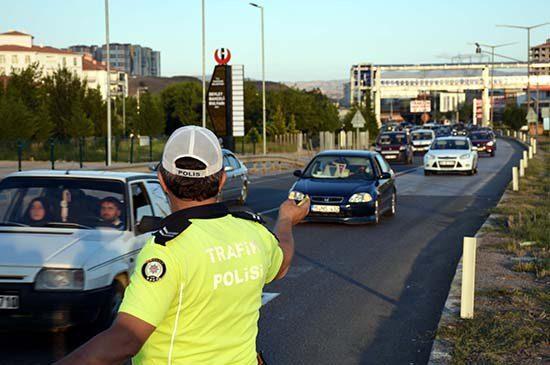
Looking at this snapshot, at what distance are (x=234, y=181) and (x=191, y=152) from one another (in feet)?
58.3

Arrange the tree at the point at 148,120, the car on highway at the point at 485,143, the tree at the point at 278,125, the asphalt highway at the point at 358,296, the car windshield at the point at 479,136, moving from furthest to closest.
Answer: the tree at the point at 148,120 → the tree at the point at 278,125 → the car windshield at the point at 479,136 → the car on highway at the point at 485,143 → the asphalt highway at the point at 358,296

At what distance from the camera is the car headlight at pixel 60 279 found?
6848 mm

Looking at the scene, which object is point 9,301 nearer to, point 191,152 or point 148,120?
point 191,152

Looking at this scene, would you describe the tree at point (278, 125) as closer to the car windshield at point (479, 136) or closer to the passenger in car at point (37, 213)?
the car windshield at point (479, 136)

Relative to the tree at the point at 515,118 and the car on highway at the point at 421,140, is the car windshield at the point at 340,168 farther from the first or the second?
the tree at the point at 515,118

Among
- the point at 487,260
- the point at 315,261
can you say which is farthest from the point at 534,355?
the point at 315,261

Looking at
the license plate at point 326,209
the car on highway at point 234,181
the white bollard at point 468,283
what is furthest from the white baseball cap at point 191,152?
the car on highway at point 234,181

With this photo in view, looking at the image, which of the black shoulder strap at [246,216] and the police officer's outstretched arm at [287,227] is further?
the police officer's outstretched arm at [287,227]

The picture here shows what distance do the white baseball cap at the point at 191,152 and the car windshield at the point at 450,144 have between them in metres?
33.4

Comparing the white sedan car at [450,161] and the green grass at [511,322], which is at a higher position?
the white sedan car at [450,161]

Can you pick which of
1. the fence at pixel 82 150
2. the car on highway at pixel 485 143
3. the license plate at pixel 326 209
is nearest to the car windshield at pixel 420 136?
the car on highway at pixel 485 143

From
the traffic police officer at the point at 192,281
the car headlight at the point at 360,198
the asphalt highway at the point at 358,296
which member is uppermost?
the traffic police officer at the point at 192,281

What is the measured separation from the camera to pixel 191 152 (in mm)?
2826

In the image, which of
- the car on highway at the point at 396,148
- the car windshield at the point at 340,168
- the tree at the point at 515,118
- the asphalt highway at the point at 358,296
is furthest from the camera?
the tree at the point at 515,118
